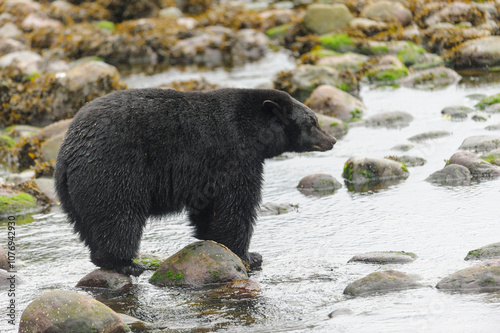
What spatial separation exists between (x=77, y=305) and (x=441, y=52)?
14.2m

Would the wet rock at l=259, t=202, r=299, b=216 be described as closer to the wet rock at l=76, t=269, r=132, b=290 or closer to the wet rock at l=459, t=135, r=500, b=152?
the wet rock at l=76, t=269, r=132, b=290

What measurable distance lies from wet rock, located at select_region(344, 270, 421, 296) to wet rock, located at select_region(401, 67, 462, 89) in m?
9.70

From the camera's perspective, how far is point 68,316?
16.5 ft

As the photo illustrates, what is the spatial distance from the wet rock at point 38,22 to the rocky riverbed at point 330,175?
1.27 metres

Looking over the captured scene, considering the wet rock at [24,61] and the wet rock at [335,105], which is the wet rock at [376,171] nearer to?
the wet rock at [335,105]

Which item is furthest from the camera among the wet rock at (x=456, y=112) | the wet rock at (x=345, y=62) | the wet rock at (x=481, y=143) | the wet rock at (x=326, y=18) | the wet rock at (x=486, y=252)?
the wet rock at (x=326, y=18)

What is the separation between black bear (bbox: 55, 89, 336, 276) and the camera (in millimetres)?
6129

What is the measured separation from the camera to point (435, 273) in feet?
19.6

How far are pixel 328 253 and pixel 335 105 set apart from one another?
21.5 feet

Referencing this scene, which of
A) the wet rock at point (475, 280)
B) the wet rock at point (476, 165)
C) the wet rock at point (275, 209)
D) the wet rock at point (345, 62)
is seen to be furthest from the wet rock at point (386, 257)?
the wet rock at point (345, 62)

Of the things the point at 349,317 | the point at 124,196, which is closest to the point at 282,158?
the point at 124,196

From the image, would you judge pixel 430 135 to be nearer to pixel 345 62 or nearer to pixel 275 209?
pixel 275 209

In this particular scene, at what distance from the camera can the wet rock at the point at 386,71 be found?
15.7 m

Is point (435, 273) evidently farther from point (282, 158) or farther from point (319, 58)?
point (319, 58)
